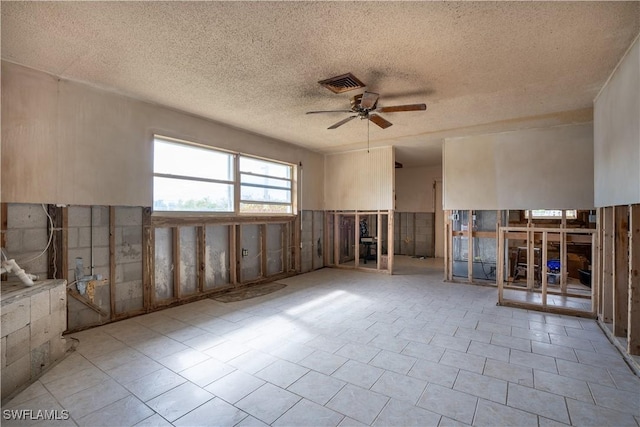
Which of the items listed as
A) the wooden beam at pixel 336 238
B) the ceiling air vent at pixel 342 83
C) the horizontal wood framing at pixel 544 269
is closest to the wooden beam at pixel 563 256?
the horizontal wood framing at pixel 544 269

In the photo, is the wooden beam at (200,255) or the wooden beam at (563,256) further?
the wooden beam at (200,255)

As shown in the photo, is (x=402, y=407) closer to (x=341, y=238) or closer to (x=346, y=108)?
(x=346, y=108)

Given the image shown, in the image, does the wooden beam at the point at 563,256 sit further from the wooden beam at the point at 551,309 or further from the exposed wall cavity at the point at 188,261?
the exposed wall cavity at the point at 188,261

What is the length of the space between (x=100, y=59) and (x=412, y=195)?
9310mm

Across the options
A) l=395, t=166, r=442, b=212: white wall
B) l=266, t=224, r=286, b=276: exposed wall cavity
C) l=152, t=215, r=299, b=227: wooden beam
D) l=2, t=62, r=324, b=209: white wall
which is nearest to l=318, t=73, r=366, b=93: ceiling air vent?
l=2, t=62, r=324, b=209: white wall

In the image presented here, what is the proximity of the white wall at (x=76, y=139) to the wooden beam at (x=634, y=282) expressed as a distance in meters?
5.89

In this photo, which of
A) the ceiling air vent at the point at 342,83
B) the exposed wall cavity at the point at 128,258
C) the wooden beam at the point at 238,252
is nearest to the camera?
the ceiling air vent at the point at 342,83

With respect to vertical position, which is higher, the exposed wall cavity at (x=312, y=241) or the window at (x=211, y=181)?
the window at (x=211, y=181)

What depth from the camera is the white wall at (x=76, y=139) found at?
3.32 m

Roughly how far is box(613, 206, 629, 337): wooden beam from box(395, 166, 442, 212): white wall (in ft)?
21.7

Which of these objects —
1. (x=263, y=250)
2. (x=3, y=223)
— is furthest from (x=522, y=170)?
(x=3, y=223)

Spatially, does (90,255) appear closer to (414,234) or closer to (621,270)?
(621,270)

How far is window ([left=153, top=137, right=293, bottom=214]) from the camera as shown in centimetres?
480

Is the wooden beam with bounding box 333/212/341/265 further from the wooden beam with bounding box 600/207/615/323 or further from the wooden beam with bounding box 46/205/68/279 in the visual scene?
the wooden beam with bounding box 46/205/68/279
